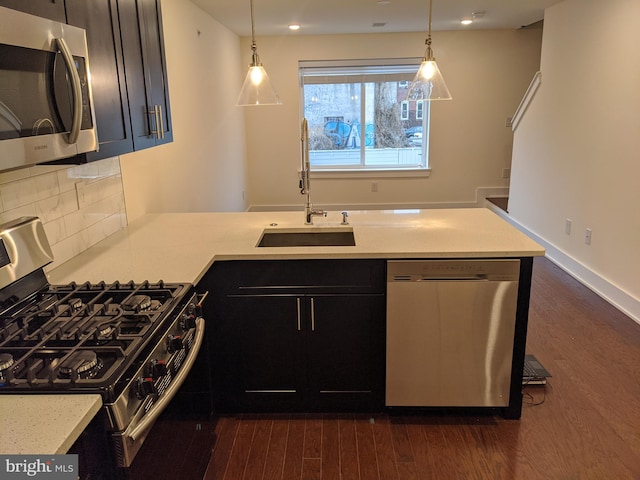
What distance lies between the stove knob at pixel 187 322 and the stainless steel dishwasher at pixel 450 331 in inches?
35.3

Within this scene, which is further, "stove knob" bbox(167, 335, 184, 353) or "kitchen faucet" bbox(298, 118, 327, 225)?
"kitchen faucet" bbox(298, 118, 327, 225)

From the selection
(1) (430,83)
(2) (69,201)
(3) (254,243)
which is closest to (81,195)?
(2) (69,201)

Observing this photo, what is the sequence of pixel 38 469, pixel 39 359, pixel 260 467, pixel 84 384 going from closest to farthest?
pixel 38 469 → pixel 84 384 → pixel 39 359 → pixel 260 467

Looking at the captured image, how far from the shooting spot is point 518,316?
2.27 metres

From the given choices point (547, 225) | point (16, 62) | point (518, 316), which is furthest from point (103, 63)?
point (547, 225)

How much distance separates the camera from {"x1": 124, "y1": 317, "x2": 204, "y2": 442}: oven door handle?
1244mm

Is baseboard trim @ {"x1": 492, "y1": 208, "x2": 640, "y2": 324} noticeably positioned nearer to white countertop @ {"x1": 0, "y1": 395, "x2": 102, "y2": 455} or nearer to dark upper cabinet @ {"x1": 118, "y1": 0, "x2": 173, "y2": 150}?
dark upper cabinet @ {"x1": 118, "y1": 0, "x2": 173, "y2": 150}

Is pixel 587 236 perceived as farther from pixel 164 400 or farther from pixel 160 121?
pixel 164 400

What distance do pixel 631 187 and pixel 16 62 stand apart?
362 centimetres

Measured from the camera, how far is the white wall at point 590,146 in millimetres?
3473

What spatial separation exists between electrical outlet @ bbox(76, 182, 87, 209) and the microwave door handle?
2.87ft

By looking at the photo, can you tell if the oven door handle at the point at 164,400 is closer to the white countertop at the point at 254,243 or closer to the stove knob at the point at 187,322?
the stove knob at the point at 187,322

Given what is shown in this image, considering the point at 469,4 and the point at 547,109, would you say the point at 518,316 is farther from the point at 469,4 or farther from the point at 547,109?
the point at 469,4

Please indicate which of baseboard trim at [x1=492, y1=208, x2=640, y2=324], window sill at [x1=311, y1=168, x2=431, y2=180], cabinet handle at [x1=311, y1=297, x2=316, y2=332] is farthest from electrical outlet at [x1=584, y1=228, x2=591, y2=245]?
window sill at [x1=311, y1=168, x2=431, y2=180]
